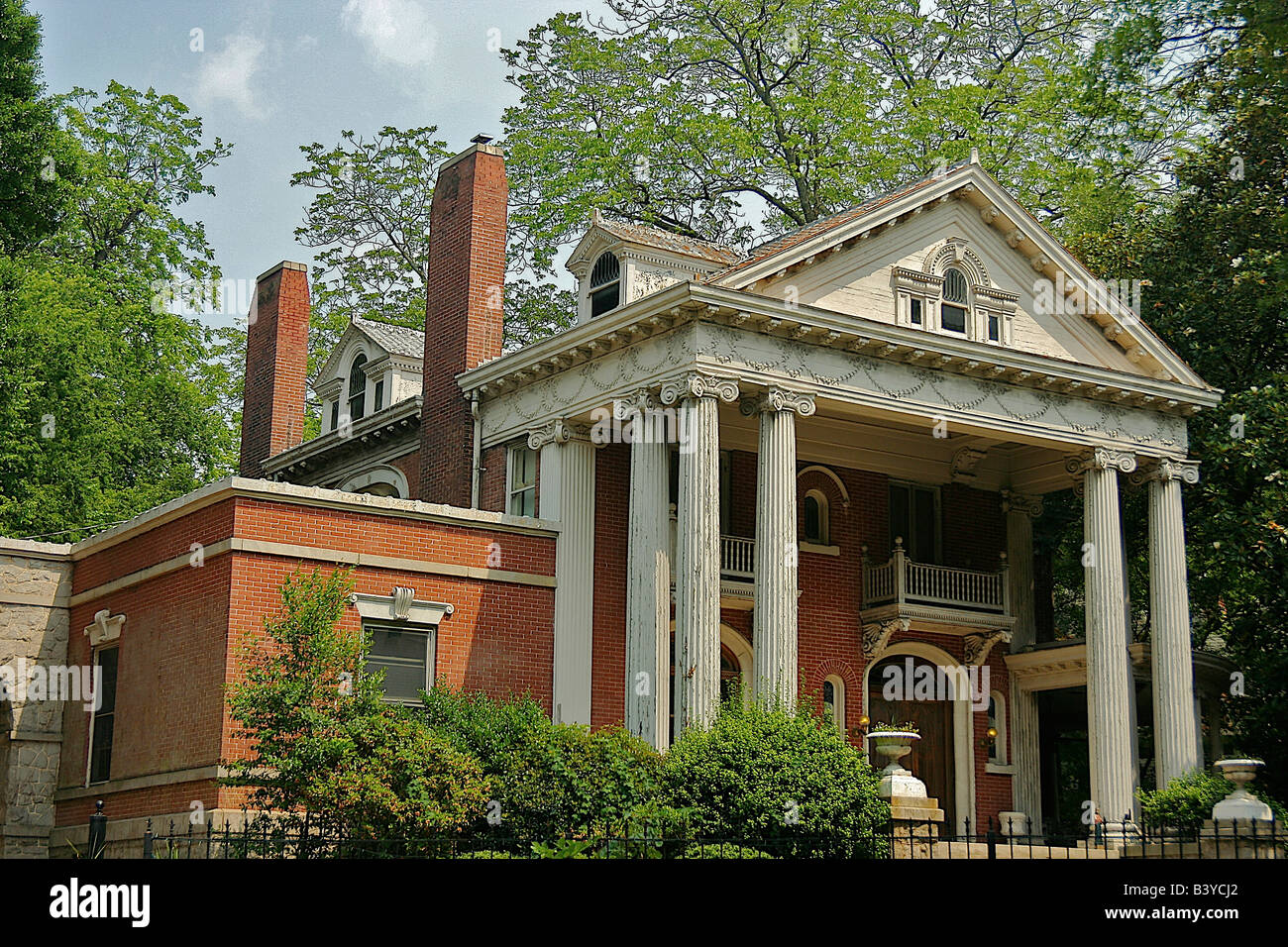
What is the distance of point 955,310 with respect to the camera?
27328 mm

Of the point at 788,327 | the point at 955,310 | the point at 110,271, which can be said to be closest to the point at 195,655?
the point at 788,327

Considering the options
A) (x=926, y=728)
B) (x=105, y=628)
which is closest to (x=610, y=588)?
(x=926, y=728)

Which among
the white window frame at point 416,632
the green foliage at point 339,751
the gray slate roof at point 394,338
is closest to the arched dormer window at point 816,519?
the white window frame at point 416,632

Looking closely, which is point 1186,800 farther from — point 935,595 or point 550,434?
point 550,434

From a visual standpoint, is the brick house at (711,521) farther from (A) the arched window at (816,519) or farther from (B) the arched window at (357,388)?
(B) the arched window at (357,388)

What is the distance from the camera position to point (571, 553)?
25953 millimetres

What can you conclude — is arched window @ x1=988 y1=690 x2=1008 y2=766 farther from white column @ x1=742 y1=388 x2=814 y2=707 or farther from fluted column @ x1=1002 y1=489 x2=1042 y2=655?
white column @ x1=742 y1=388 x2=814 y2=707

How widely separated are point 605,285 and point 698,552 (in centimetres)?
630

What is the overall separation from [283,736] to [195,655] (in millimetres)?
4665

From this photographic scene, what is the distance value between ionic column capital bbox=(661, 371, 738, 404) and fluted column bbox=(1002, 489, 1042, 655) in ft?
34.0

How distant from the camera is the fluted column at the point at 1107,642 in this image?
26156 millimetres

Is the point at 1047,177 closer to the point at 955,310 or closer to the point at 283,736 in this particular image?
the point at 955,310

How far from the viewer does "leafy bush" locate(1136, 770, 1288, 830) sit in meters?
24.2

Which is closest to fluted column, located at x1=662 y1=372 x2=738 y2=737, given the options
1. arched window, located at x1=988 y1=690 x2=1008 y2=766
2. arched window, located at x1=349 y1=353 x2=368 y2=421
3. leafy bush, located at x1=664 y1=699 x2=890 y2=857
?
leafy bush, located at x1=664 y1=699 x2=890 y2=857
